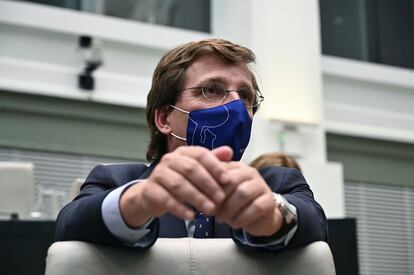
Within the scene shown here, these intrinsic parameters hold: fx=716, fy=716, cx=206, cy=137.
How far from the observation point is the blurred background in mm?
5703

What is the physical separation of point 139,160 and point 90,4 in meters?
1.47

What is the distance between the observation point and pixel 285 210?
1.31 metres

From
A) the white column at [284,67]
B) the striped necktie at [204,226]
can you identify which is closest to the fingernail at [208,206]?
the striped necktie at [204,226]

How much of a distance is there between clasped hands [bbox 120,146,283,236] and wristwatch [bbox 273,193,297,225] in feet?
0.39

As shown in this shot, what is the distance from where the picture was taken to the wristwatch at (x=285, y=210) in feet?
4.24

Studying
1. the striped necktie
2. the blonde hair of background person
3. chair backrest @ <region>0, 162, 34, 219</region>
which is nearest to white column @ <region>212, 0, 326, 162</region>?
the blonde hair of background person

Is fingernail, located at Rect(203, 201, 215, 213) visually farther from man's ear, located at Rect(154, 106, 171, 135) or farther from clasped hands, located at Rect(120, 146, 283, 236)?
man's ear, located at Rect(154, 106, 171, 135)

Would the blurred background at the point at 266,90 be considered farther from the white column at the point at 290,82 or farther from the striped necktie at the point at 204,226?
the striped necktie at the point at 204,226

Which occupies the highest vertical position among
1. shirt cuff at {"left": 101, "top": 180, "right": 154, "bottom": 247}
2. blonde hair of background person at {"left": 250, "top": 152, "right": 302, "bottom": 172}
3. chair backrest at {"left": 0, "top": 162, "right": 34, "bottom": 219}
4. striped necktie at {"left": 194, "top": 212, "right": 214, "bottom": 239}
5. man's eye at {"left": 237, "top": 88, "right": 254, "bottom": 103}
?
man's eye at {"left": 237, "top": 88, "right": 254, "bottom": 103}

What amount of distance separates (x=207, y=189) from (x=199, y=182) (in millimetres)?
18

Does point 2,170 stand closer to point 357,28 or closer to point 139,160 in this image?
point 139,160

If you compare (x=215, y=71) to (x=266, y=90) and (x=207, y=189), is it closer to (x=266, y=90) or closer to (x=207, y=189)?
(x=207, y=189)

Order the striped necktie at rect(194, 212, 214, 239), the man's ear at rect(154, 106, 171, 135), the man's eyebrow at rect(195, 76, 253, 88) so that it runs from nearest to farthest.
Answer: the striped necktie at rect(194, 212, 214, 239) < the man's eyebrow at rect(195, 76, 253, 88) < the man's ear at rect(154, 106, 171, 135)

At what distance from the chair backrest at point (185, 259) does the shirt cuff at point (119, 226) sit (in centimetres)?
2
